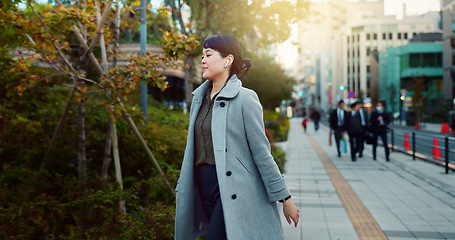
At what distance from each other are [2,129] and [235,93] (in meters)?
5.55

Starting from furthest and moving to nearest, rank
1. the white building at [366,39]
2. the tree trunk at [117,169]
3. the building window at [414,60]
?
the white building at [366,39] → the building window at [414,60] → the tree trunk at [117,169]

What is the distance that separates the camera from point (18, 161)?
634 cm

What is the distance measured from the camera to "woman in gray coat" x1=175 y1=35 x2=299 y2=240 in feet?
7.14

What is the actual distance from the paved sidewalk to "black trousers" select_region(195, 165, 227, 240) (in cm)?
248

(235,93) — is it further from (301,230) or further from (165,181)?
(165,181)

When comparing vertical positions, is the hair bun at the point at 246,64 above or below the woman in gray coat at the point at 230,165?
above

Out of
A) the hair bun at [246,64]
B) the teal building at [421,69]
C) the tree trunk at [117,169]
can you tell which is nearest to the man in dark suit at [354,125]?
the tree trunk at [117,169]

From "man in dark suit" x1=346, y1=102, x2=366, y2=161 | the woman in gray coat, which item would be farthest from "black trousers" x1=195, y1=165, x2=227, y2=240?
"man in dark suit" x1=346, y1=102, x2=366, y2=161

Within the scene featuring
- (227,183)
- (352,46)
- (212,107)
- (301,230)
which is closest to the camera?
(227,183)

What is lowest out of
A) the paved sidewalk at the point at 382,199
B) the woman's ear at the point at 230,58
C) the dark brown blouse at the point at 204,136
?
the paved sidewalk at the point at 382,199

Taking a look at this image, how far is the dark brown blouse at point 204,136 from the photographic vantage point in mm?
2320

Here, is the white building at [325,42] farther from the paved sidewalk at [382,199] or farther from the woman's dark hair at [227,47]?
the woman's dark hair at [227,47]

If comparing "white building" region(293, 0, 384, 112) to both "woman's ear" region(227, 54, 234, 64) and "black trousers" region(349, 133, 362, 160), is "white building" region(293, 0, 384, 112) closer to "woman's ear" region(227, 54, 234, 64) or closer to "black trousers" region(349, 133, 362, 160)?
"black trousers" region(349, 133, 362, 160)

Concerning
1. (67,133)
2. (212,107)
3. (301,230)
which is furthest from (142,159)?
(212,107)
